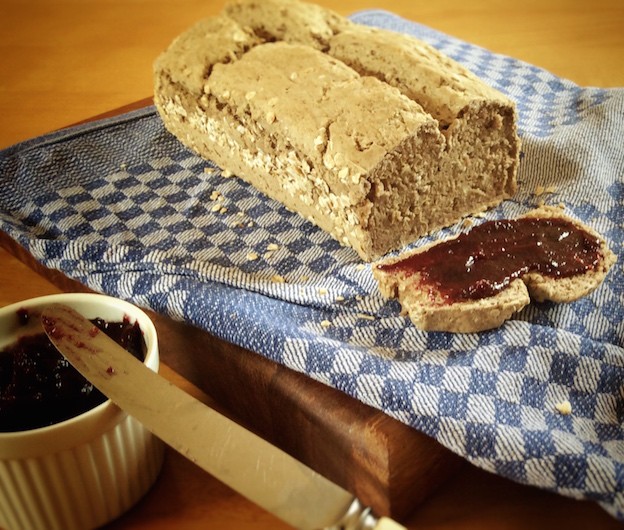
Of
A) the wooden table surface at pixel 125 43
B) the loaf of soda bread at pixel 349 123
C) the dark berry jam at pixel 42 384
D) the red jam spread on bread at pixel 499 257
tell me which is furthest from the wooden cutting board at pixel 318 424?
the loaf of soda bread at pixel 349 123

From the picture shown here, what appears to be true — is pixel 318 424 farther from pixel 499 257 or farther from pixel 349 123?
pixel 349 123

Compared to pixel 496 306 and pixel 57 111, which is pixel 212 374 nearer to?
pixel 496 306

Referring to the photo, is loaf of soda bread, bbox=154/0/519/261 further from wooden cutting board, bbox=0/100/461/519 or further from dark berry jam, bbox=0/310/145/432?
dark berry jam, bbox=0/310/145/432

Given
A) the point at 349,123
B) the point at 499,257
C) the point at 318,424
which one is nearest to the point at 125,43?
the point at 349,123

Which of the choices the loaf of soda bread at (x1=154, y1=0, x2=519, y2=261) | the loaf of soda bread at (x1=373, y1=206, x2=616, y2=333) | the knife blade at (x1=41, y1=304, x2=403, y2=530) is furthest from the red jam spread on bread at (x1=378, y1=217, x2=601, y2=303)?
the knife blade at (x1=41, y1=304, x2=403, y2=530)

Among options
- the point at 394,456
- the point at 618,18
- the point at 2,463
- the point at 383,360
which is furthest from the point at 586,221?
the point at 618,18

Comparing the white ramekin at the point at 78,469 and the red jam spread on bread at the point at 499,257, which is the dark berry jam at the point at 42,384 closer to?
the white ramekin at the point at 78,469
